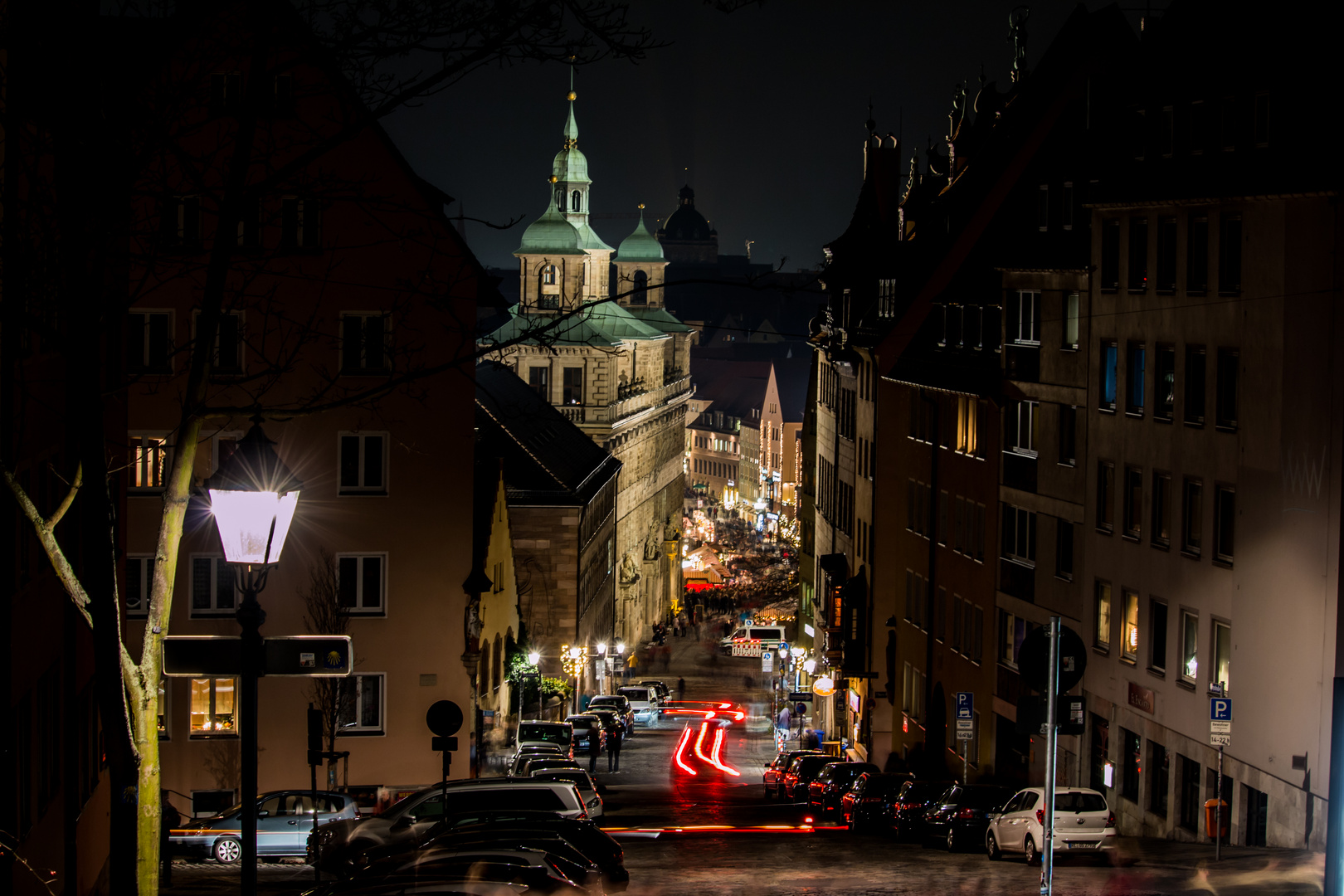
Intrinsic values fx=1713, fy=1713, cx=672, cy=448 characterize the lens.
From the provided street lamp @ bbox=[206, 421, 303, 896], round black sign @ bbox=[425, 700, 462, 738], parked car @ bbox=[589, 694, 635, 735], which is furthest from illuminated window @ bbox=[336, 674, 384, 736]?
street lamp @ bbox=[206, 421, 303, 896]

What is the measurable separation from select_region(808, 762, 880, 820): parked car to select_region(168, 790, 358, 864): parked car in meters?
11.2

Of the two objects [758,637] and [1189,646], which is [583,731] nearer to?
[1189,646]

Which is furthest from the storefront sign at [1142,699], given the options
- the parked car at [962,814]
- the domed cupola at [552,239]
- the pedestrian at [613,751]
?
the domed cupola at [552,239]

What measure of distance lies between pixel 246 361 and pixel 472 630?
754cm

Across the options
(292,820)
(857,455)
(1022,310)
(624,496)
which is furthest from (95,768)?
(624,496)

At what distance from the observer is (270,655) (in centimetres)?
1098

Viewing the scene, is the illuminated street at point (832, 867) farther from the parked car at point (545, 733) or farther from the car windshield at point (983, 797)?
the parked car at point (545, 733)

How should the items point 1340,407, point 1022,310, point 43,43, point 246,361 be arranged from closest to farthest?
point 43,43
point 1340,407
point 246,361
point 1022,310

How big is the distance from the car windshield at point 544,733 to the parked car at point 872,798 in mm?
12971

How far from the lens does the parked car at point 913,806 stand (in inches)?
1159

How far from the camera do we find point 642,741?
61.4 meters

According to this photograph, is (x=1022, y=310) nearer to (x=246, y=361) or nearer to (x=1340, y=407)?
(x=1340, y=407)

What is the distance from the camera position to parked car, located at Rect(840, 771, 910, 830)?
31.9 meters

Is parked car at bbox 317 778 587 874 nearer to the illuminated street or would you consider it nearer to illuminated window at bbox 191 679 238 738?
the illuminated street
